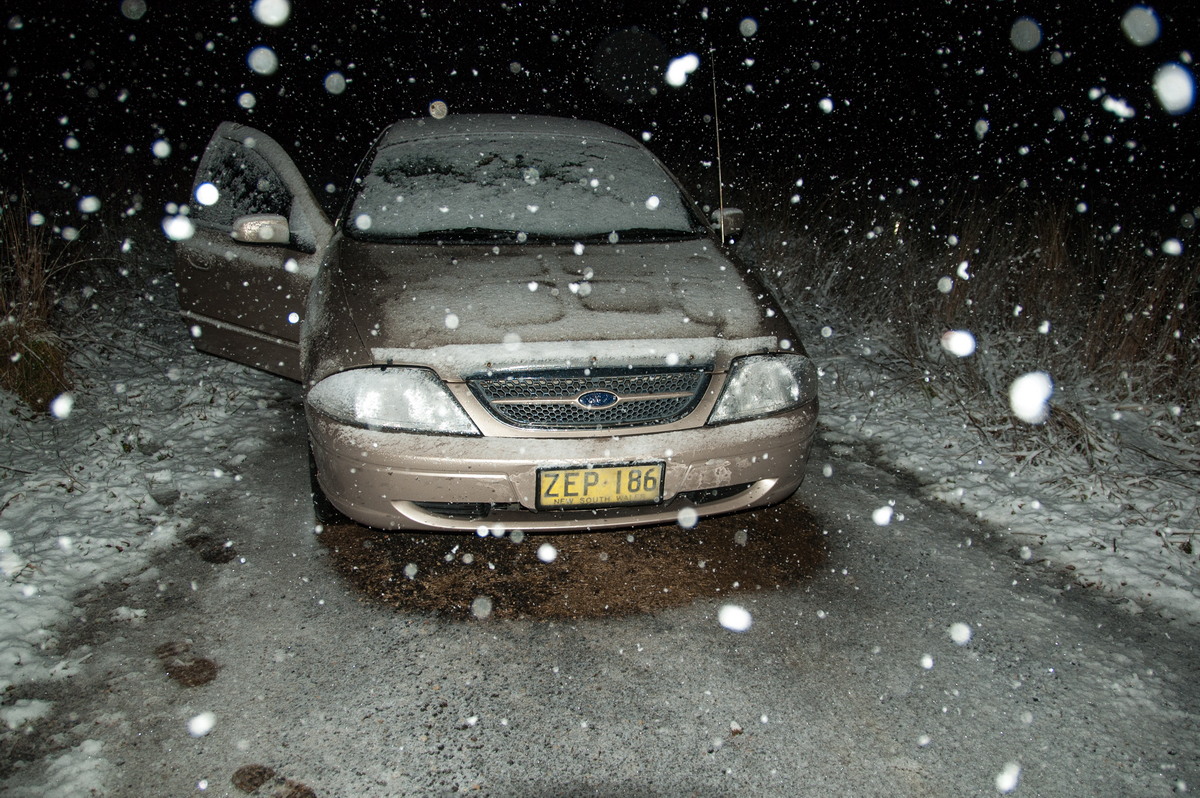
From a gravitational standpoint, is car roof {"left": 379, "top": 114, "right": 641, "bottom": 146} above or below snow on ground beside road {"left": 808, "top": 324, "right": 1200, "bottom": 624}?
above

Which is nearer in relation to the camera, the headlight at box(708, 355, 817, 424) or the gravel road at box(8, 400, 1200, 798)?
the gravel road at box(8, 400, 1200, 798)

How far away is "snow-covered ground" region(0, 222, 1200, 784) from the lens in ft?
8.34

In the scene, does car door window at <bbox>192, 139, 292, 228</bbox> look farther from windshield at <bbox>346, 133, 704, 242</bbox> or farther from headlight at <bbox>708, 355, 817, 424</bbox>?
headlight at <bbox>708, 355, 817, 424</bbox>

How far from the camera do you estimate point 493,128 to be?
3732mm

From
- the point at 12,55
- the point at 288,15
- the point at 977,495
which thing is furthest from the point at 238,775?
the point at 288,15

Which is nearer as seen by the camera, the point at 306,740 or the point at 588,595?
the point at 306,740

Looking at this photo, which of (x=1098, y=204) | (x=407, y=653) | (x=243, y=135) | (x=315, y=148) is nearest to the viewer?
(x=407, y=653)

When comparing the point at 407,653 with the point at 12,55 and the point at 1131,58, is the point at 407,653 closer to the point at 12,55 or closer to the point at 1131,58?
the point at 12,55

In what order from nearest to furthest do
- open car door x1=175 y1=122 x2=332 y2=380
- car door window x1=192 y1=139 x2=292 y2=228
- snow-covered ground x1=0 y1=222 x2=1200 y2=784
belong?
snow-covered ground x1=0 y1=222 x2=1200 y2=784 < open car door x1=175 y1=122 x2=332 y2=380 < car door window x1=192 y1=139 x2=292 y2=228

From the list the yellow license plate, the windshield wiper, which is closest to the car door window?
the windshield wiper

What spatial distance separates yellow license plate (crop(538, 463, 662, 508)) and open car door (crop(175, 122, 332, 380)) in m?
1.64

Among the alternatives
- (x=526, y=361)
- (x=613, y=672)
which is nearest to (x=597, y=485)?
(x=526, y=361)

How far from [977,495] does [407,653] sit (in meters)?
2.69

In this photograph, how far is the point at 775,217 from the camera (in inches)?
301
